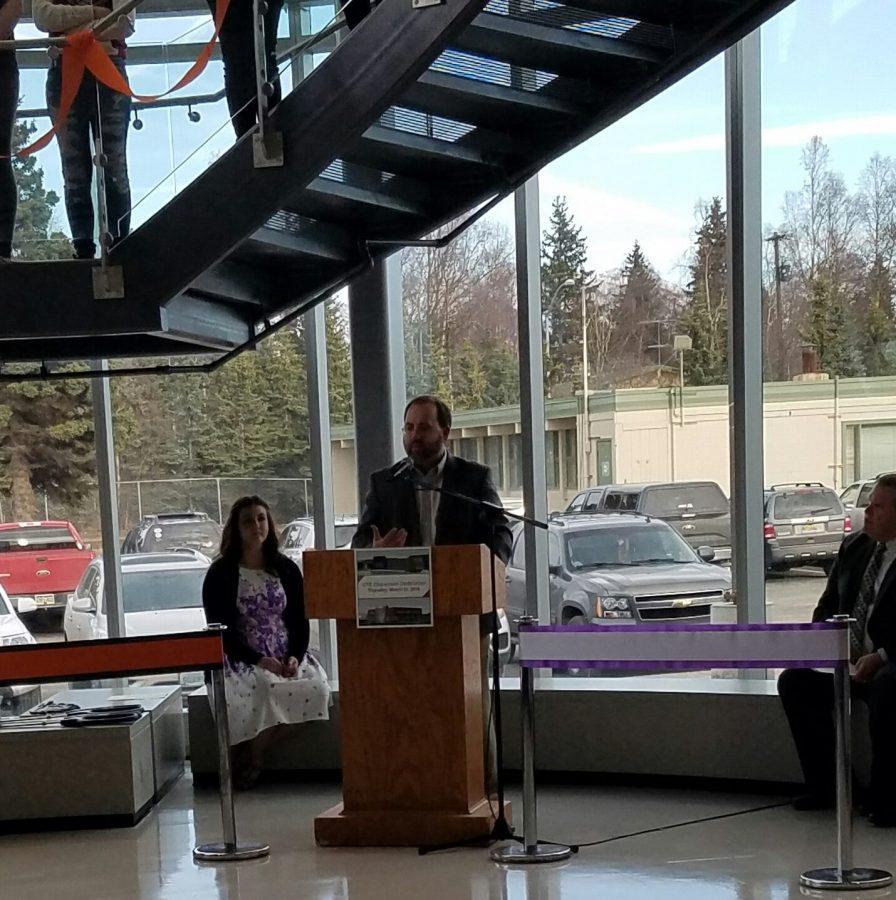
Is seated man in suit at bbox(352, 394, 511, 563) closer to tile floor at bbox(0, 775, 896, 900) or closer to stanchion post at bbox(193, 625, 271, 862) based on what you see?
stanchion post at bbox(193, 625, 271, 862)

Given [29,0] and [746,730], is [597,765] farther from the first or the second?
[29,0]

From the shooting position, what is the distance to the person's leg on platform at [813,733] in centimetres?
507

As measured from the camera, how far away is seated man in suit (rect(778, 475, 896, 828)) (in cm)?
485

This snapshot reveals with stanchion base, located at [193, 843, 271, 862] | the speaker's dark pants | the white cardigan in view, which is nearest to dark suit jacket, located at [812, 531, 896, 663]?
the speaker's dark pants

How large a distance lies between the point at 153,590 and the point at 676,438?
312 cm

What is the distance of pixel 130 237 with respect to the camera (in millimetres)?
5082

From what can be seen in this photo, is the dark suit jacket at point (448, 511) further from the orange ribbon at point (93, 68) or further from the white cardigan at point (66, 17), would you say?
the white cardigan at point (66, 17)

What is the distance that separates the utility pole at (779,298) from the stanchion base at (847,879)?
2.52 metres

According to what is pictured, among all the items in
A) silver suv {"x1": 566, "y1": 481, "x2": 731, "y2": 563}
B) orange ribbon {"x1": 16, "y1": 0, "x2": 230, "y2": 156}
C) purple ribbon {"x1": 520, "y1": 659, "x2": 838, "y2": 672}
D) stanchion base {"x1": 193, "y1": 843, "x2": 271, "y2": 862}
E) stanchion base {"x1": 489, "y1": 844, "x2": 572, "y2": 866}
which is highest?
orange ribbon {"x1": 16, "y1": 0, "x2": 230, "y2": 156}

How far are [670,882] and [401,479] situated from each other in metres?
1.83

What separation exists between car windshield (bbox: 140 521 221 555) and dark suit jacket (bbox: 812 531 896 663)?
3.45 meters

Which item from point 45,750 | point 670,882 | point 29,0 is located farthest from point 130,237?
point 670,882

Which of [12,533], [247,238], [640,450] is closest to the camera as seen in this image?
[247,238]

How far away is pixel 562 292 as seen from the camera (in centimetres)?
649
